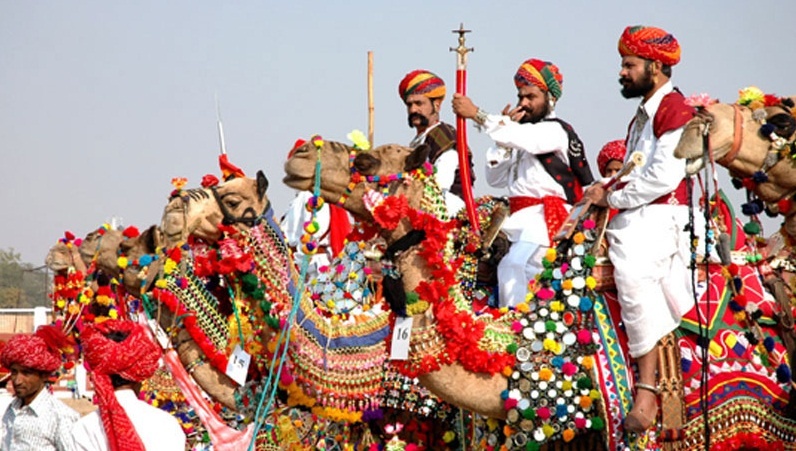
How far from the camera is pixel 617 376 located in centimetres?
766

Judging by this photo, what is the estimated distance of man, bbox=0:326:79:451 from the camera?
7.09 meters

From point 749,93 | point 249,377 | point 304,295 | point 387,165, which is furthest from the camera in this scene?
point 249,377

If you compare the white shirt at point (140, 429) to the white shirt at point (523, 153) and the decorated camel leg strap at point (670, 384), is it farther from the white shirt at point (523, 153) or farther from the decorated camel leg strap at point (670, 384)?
the white shirt at point (523, 153)

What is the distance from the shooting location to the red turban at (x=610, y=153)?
10422 millimetres

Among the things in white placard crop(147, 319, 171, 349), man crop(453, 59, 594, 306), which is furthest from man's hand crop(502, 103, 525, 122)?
white placard crop(147, 319, 171, 349)

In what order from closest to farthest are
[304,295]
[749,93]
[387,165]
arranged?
[749,93]
[387,165]
[304,295]

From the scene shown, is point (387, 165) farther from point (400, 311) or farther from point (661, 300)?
point (661, 300)

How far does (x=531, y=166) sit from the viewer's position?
8.97 meters

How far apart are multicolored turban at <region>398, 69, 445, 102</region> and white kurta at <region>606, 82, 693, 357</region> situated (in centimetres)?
276

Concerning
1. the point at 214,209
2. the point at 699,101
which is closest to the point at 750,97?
the point at 699,101

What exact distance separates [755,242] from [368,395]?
8.08 feet

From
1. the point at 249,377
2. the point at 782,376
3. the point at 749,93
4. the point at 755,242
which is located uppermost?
the point at 749,93

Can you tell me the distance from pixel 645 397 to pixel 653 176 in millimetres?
1228

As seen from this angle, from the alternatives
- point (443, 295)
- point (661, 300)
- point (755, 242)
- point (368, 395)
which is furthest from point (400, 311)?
point (755, 242)
